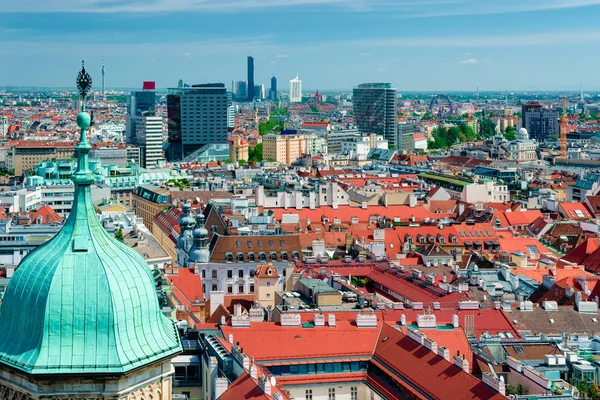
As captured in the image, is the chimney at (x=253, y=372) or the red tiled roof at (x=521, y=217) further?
the red tiled roof at (x=521, y=217)

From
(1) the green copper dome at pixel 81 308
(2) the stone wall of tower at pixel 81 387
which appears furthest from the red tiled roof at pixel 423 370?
(1) the green copper dome at pixel 81 308

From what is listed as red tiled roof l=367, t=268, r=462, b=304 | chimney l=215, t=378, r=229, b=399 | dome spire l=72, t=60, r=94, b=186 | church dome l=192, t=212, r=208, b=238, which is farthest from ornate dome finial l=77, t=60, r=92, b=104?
church dome l=192, t=212, r=208, b=238

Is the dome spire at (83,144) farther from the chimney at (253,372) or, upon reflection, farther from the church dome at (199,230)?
the church dome at (199,230)

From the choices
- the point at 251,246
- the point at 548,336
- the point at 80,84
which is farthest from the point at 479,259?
the point at 80,84

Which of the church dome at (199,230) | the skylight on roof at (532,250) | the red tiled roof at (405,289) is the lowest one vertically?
the skylight on roof at (532,250)

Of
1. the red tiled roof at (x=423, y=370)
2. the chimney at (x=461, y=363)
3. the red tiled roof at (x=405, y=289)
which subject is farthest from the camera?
the red tiled roof at (x=405, y=289)

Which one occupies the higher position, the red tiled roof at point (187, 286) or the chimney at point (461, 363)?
the chimney at point (461, 363)

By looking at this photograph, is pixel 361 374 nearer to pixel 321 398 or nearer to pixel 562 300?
pixel 321 398

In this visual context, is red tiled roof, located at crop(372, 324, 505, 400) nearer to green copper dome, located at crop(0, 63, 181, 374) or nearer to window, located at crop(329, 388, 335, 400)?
window, located at crop(329, 388, 335, 400)

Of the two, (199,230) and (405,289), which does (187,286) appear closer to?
(199,230)
